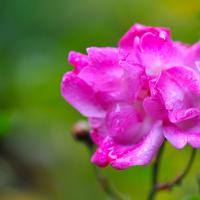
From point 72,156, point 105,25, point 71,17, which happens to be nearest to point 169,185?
point 72,156

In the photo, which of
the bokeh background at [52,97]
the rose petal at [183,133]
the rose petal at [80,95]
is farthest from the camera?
the bokeh background at [52,97]

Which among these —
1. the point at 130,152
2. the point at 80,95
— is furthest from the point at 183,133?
the point at 80,95

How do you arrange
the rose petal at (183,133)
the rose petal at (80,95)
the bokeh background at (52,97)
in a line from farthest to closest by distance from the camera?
1. the bokeh background at (52,97)
2. the rose petal at (80,95)
3. the rose petal at (183,133)

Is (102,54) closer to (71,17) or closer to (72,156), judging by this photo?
(72,156)

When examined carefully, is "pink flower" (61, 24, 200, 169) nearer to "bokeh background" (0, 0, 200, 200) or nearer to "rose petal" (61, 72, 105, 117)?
"rose petal" (61, 72, 105, 117)

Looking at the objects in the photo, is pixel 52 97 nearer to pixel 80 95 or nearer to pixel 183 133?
pixel 80 95

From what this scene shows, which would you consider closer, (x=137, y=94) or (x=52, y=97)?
(x=137, y=94)

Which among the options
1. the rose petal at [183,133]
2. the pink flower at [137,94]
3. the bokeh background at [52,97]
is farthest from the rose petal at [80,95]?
the bokeh background at [52,97]

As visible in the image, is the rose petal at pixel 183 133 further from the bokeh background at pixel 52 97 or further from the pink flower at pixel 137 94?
the bokeh background at pixel 52 97
